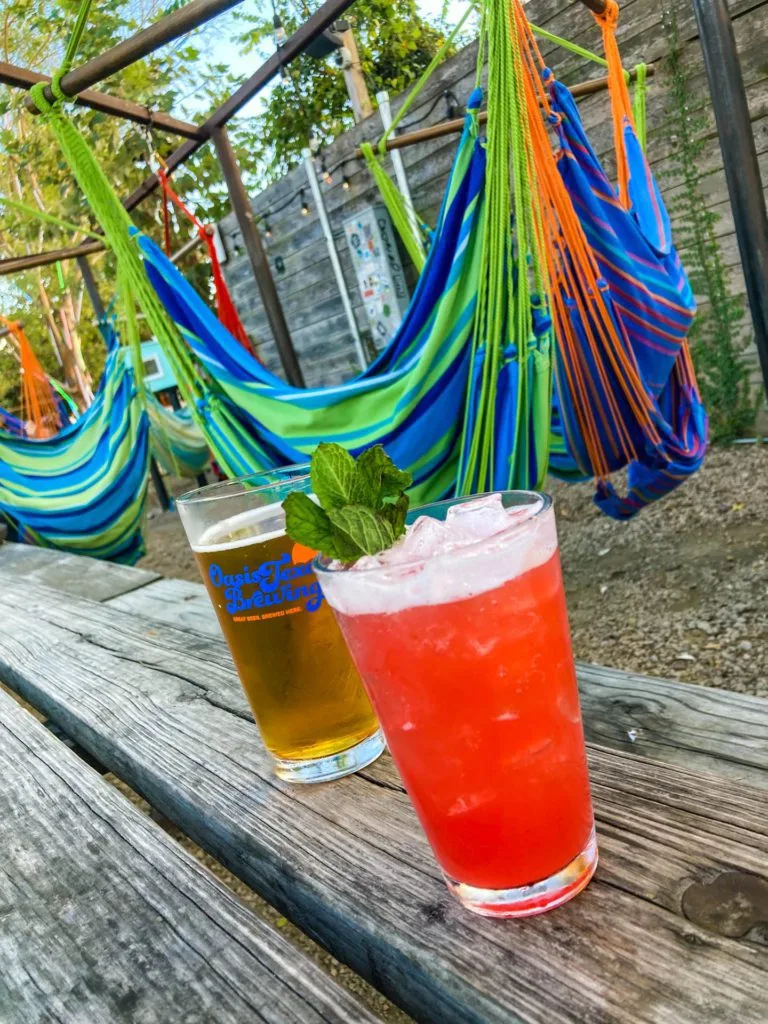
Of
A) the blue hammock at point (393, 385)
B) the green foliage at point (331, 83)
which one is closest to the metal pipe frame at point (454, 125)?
the blue hammock at point (393, 385)

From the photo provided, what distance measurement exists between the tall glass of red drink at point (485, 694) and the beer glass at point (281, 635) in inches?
6.1

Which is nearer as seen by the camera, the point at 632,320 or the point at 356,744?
the point at 356,744

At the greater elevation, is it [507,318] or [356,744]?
[507,318]

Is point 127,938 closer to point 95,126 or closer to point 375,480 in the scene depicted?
point 375,480

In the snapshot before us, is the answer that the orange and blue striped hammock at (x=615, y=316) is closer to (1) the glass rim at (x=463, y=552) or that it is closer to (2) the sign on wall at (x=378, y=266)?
(1) the glass rim at (x=463, y=552)

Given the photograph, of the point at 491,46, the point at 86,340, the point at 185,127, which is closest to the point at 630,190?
the point at 491,46

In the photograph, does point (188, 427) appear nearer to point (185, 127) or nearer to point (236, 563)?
point (185, 127)

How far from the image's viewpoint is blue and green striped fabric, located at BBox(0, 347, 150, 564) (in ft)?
13.0

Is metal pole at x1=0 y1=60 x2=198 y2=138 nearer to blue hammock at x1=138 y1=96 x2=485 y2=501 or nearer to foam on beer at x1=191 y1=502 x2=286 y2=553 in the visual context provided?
blue hammock at x1=138 y1=96 x2=485 y2=501

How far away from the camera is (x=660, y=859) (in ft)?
1.56

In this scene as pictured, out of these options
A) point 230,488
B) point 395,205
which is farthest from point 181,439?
point 230,488

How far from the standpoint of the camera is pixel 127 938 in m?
0.51

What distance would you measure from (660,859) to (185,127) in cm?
340

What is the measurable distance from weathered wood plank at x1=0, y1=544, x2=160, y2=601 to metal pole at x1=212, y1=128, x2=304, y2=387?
65.4 inches
